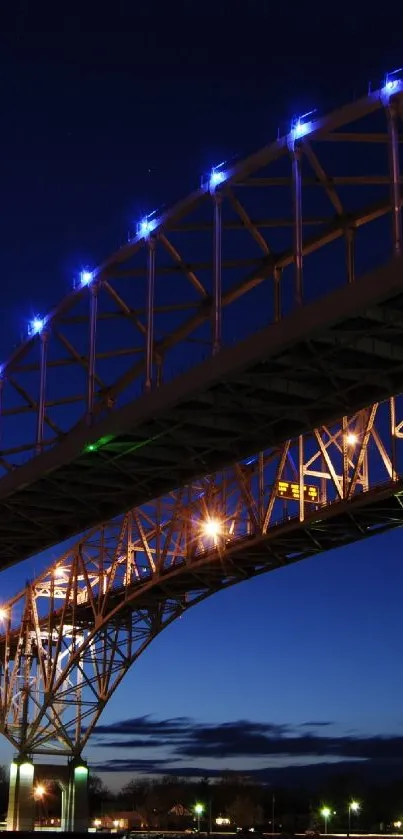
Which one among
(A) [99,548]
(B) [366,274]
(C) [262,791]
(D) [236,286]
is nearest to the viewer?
(B) [366,274]

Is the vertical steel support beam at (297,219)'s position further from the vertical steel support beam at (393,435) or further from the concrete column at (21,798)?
the concrete column at (21,798)

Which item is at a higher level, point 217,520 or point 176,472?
point 217,520

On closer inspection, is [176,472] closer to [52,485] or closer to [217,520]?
[52,485]

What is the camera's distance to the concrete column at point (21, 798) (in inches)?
3024

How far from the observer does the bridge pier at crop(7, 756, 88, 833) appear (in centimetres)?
7931

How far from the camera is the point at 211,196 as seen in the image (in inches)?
1378

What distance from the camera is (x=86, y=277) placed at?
4147 cm

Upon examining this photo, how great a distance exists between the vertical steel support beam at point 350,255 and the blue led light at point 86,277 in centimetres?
1087

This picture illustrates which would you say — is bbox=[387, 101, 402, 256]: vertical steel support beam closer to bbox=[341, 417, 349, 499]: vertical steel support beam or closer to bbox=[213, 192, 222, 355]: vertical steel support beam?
bbox=[213, 192, 222, 355]: vertical steel support beam

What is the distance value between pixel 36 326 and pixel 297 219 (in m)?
17.9

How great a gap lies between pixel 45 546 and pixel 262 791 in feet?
509

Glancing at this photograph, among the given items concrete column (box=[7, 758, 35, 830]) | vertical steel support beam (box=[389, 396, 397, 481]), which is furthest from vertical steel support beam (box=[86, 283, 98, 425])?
concrete column (box=[7, 758, 35, 830])

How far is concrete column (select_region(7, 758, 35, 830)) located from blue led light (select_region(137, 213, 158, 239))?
1986 inches

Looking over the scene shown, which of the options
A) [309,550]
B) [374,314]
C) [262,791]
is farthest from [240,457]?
[262,791]
